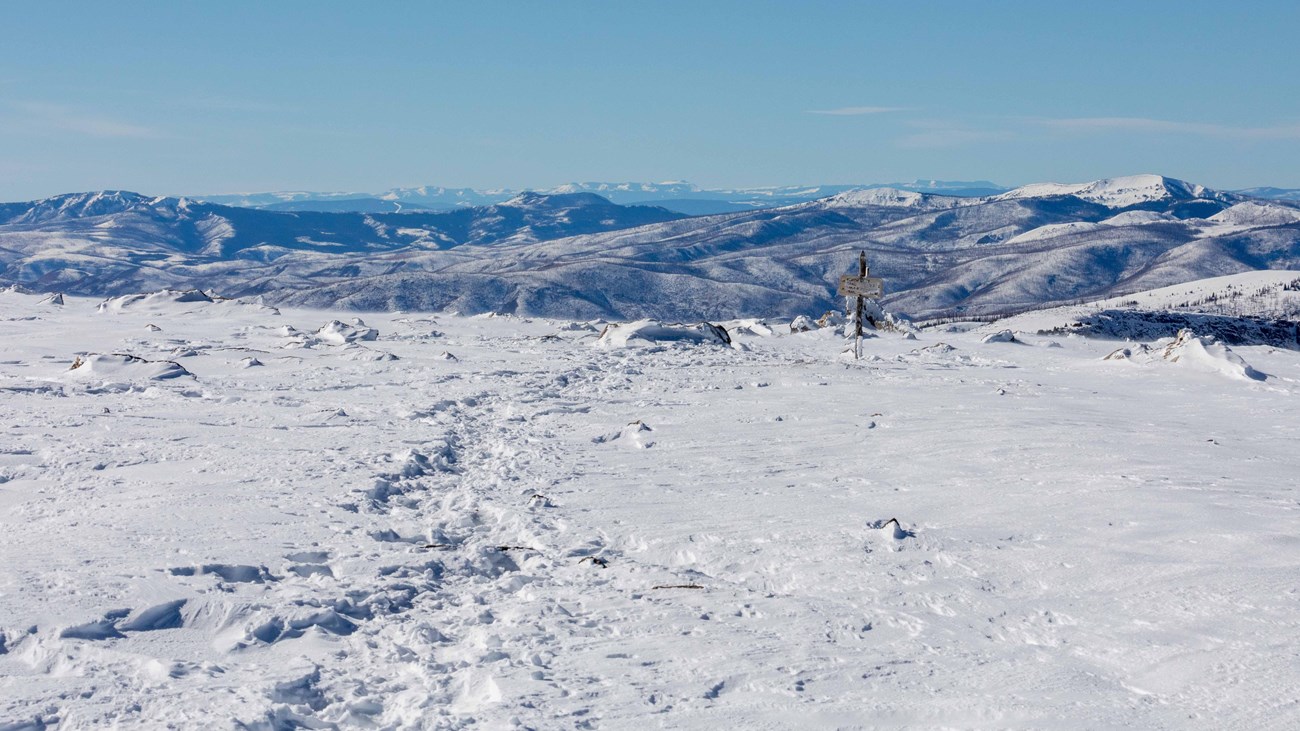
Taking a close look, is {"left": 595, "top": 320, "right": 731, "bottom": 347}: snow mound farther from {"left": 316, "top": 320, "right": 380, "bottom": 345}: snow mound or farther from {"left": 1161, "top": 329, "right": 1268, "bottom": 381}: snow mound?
{"left": 1161, "top": 329, "right": 1268, "bottom": 381}: snow mound

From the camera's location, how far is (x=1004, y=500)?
10.6 m

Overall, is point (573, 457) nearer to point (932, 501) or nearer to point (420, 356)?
point (932, 501)

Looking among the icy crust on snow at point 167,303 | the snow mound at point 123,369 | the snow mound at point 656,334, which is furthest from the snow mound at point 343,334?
the icy crust on snow at point 167,303

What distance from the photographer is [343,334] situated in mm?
26719

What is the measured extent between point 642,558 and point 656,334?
17742 mm

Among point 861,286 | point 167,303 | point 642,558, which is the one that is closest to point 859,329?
point 861,286

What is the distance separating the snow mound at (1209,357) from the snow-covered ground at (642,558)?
167cm

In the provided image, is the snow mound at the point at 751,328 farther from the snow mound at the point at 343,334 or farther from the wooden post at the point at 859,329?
the snow mound at the point at 343,334

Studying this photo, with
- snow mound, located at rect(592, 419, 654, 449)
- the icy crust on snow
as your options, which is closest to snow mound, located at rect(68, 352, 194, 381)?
snow mound, located at rect(592, 419, 654, 449)

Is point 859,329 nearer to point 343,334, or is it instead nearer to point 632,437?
point 632,437

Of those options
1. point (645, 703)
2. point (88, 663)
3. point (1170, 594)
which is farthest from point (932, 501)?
point (88, 663)

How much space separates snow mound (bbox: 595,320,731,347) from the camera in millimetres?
26609

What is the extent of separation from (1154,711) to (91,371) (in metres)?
18.6

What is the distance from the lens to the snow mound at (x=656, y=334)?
87.3ft
